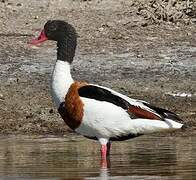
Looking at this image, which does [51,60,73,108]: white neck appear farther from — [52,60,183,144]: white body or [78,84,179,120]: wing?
[78,84,179,120]: wing

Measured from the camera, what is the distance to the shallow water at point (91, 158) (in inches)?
400

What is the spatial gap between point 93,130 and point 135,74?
21.0ft

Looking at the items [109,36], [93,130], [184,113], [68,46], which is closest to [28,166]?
[93,130]

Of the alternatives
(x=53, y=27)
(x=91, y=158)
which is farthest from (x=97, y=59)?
(x=91, y=158)

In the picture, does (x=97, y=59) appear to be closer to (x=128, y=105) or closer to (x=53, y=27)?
(x=53, y=27)

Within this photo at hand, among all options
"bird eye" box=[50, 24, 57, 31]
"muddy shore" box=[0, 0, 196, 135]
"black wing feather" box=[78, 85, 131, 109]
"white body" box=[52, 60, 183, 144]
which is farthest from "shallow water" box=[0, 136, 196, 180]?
"bird eye" box=[50, 24, 57, 31]

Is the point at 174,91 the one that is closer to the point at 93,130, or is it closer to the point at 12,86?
the point at 12,86

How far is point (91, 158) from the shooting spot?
11.7 metres

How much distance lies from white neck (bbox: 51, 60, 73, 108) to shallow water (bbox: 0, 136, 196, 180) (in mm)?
627

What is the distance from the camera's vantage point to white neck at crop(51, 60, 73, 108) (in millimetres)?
11531

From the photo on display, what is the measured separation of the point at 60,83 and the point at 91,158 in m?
0.86

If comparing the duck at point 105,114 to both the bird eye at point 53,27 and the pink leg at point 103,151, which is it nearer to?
the pink leg at point 103,151

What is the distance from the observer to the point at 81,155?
1181 cm

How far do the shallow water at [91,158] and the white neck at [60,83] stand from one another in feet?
2.06
